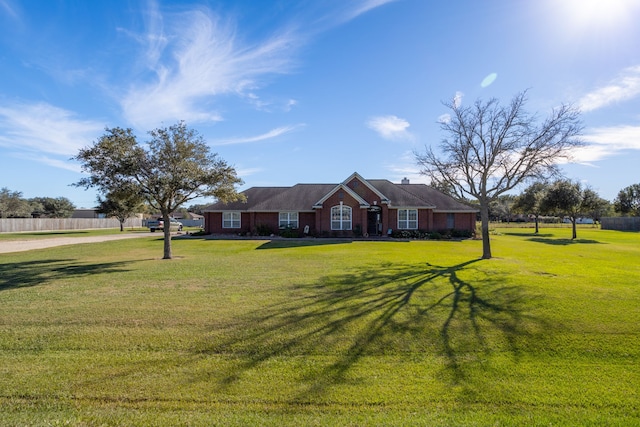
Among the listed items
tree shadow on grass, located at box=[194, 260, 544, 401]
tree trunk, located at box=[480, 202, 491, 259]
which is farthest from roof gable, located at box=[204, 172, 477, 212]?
tree shadow on grass, located at box=[194, 260, 544, 401]

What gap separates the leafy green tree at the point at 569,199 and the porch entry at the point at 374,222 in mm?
19139

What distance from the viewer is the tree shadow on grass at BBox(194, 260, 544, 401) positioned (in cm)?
517

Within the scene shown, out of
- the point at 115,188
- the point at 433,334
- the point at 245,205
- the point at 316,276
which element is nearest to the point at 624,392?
the point at 433,334

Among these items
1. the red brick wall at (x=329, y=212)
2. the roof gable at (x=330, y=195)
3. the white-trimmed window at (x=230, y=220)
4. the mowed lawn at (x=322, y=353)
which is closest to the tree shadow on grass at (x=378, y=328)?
the mowed lawn at (x=322, y=353)

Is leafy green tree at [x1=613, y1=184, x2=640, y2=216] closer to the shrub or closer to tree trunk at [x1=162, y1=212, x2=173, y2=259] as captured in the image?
the shrub

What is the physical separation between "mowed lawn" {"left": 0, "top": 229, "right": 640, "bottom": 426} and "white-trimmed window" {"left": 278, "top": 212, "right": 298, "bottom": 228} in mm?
23678

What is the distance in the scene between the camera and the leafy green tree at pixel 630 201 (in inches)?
2603

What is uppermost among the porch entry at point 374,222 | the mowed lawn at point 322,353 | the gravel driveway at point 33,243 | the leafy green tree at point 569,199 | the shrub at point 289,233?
the leafy green tree at point 569,199

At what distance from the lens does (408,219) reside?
33.1 metres

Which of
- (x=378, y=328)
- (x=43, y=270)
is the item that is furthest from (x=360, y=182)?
(x=378, y=328)

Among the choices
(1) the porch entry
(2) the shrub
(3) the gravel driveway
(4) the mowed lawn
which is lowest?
(4) the mowed lawn

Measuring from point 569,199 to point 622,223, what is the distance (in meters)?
28.0

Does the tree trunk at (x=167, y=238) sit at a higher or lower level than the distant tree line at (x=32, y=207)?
lower

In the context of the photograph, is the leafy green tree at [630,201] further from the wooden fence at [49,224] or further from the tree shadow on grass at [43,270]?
the wooden fence at [49,224]
